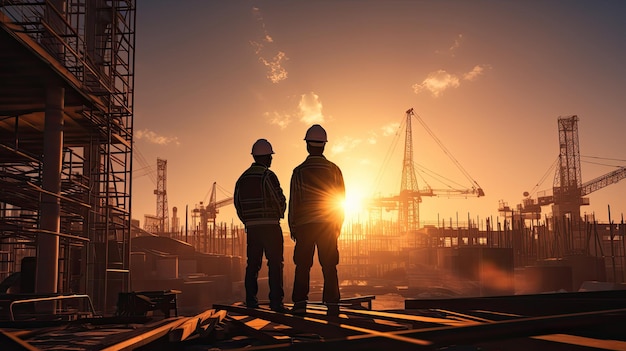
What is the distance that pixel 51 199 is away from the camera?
45.9 ft

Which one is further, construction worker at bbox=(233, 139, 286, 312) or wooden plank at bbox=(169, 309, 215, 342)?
construction worker at bbox=(233, 139, 286, 312)

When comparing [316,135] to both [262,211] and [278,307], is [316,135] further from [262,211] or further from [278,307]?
[278,307]

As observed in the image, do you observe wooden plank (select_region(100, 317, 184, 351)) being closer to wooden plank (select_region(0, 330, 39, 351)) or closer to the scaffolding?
wooden plank (select_region(0, 330, 39, 351))

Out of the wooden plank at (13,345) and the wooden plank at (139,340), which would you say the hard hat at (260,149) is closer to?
the wooden plank at (139,340)

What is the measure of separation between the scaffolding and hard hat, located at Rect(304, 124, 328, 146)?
7706 mm

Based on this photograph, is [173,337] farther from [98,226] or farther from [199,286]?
[199,286]

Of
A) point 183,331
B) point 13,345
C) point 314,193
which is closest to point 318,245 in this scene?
point 314,193

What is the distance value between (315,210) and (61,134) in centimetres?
1025

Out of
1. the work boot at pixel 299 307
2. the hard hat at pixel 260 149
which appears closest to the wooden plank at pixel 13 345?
the work boot at pixel 299 307

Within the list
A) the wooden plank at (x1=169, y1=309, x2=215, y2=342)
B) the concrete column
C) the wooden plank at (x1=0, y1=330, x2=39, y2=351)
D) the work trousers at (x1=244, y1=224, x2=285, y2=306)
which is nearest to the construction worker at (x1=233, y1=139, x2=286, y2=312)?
the work trousers at (x1=244, y1=224, x2=285, y2=306)

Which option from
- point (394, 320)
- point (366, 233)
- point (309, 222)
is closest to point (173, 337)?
point (394, 320)

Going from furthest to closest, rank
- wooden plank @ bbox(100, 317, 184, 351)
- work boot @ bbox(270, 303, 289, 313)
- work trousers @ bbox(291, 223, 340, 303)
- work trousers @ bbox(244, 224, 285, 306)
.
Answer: work trousers @ bbox(244, 224, 285, 306), work trousers @ bbox(291, 223, 340, 303), work boot @ bbox(270, 303, 289, 313), wooden plank @ bbox(100, 317, 184, 351)

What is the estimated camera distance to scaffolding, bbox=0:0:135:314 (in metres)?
12.9

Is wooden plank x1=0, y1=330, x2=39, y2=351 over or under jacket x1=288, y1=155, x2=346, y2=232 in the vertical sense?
under
